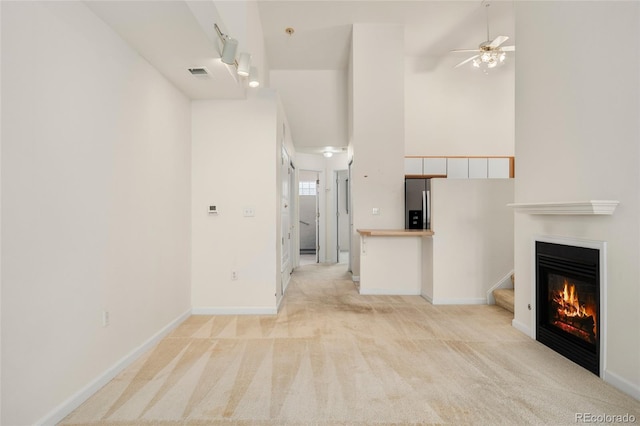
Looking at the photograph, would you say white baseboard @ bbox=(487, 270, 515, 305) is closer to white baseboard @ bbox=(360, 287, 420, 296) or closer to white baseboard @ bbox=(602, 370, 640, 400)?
white baseboard @ bbox=(360, 287, 420, 296)

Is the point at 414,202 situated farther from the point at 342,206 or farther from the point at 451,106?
the point at 342,206

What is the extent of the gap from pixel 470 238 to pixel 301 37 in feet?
13.0

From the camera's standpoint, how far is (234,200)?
3.69m

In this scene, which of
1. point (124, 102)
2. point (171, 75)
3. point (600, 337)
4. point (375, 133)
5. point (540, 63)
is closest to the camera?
point (600, 337)

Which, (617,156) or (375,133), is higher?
(375,133)

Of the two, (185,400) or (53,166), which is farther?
(185,400)

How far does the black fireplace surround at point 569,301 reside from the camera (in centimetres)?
230

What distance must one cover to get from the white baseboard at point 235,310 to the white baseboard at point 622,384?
2.79 meters

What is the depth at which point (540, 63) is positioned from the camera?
2771 mm

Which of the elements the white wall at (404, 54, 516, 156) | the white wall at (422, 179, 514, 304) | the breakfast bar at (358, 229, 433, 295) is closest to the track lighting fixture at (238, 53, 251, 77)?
the white wall at (422, 179, 514, 304)

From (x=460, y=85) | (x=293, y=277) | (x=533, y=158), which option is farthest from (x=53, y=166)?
(x=460, y=85)

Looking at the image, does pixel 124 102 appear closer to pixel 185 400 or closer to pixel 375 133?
pixel 185 400

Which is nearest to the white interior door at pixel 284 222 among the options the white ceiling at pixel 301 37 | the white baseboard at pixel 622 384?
the white ceiling at pixel 301 37

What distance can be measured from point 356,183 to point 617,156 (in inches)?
127
